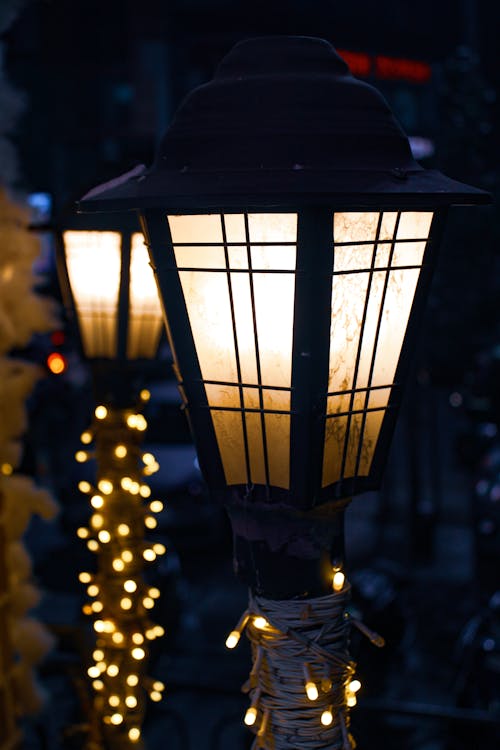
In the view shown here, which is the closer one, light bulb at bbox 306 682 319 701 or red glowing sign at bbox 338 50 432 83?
light bulb at bbox 306 682 319 701

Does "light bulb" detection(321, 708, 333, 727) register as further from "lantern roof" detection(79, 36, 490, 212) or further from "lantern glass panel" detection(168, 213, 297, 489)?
"lantern roof" detection(79, 36, 490, 212)

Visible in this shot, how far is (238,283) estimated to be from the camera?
206 cm

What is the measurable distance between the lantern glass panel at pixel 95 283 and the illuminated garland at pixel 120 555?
12.6 inches

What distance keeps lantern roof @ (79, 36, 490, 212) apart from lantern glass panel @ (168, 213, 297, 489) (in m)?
0.07

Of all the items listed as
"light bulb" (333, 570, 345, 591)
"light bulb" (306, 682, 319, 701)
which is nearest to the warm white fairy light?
"light bulb" (333, 570, 345, 591)

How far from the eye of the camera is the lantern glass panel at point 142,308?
396cm

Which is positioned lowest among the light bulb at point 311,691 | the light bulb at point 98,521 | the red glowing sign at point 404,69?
the light bulb at point 311,691

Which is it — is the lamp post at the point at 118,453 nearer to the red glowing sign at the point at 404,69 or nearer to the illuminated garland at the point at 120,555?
the illuminated garland at the point at 120,555

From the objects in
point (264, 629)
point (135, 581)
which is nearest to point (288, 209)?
point (264, 629)

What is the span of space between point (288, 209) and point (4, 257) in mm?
3427

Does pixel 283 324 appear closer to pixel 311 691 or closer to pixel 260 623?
pixel 260 623

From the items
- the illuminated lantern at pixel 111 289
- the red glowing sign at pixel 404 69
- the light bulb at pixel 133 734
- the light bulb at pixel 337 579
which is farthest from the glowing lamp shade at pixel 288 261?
the red glowing sign at pixel 404 69

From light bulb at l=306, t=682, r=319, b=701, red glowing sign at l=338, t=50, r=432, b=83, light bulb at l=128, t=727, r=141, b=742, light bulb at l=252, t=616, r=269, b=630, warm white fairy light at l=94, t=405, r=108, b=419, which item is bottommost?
light bulb at l=306, t=682, r=319, b=701

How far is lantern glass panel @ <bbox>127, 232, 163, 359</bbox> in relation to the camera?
3.96 metres
